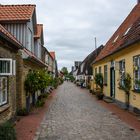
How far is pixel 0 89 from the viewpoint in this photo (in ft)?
36.7

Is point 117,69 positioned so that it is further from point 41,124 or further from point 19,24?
point 41,124

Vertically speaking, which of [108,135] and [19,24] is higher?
[19,24]

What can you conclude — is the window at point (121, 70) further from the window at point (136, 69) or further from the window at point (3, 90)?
the window at point (3, 90)

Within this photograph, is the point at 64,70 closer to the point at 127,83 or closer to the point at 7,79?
the point at 127,83

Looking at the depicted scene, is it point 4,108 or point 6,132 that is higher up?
point 4,108

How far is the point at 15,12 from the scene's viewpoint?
693 inches

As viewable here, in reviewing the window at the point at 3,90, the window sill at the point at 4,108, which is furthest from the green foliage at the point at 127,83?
the window sill at the point at 4,108

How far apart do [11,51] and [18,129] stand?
3.11 metres

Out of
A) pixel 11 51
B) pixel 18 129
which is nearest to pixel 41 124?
pixel 18 129

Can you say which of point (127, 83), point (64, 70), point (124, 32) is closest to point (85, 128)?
point (127, 83)

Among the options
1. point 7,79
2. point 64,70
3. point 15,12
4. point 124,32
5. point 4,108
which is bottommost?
point 4,108

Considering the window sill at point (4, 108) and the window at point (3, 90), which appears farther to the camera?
the window at point (3, 90)

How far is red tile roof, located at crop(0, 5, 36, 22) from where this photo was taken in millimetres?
17163

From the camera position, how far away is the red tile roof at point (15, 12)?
17163mm
